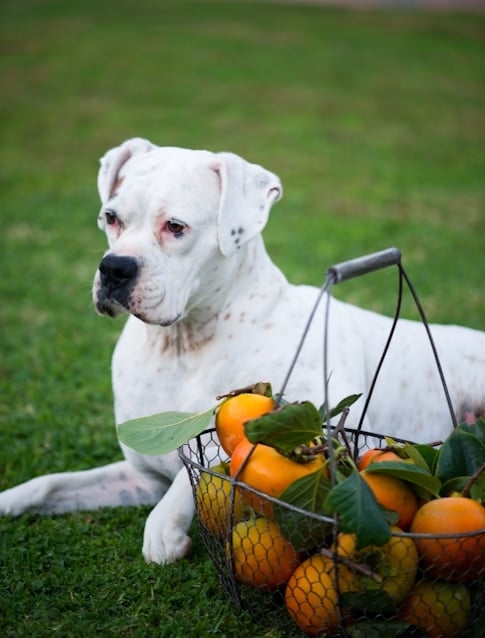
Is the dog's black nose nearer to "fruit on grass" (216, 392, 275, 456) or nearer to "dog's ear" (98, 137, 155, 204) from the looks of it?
"dog's ear" (98, 137, 155, 204)

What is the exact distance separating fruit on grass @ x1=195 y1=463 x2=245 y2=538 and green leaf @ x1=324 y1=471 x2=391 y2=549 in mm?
380

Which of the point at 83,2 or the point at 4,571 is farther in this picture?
the point at 83,2

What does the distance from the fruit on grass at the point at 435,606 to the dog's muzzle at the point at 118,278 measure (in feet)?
4.52

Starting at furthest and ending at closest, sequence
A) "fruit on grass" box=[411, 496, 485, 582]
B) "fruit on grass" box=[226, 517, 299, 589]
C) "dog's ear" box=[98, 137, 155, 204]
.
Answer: "dog's ear" box=[98, 137, 155, 204], "fruit on grass" box=[226, 517, 299, 589], "fruit on grass" box=[411, 496, 485, 582]

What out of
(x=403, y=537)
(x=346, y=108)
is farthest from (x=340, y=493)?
(x=346, y=108)

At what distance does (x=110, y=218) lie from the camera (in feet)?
10.4

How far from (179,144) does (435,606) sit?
40.0ft

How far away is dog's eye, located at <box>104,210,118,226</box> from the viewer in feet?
10.2

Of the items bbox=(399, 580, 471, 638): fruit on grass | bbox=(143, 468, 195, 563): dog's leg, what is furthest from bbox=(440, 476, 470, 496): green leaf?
bbox=(143, 468, 195, 563): dog's leg

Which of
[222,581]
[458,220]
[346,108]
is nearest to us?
[222,581]

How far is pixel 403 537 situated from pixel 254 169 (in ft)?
5.36

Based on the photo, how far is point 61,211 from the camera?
9539mm

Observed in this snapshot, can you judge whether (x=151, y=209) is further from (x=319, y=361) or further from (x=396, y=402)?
(x=396, y=402)

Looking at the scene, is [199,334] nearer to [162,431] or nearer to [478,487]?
[162,431]
